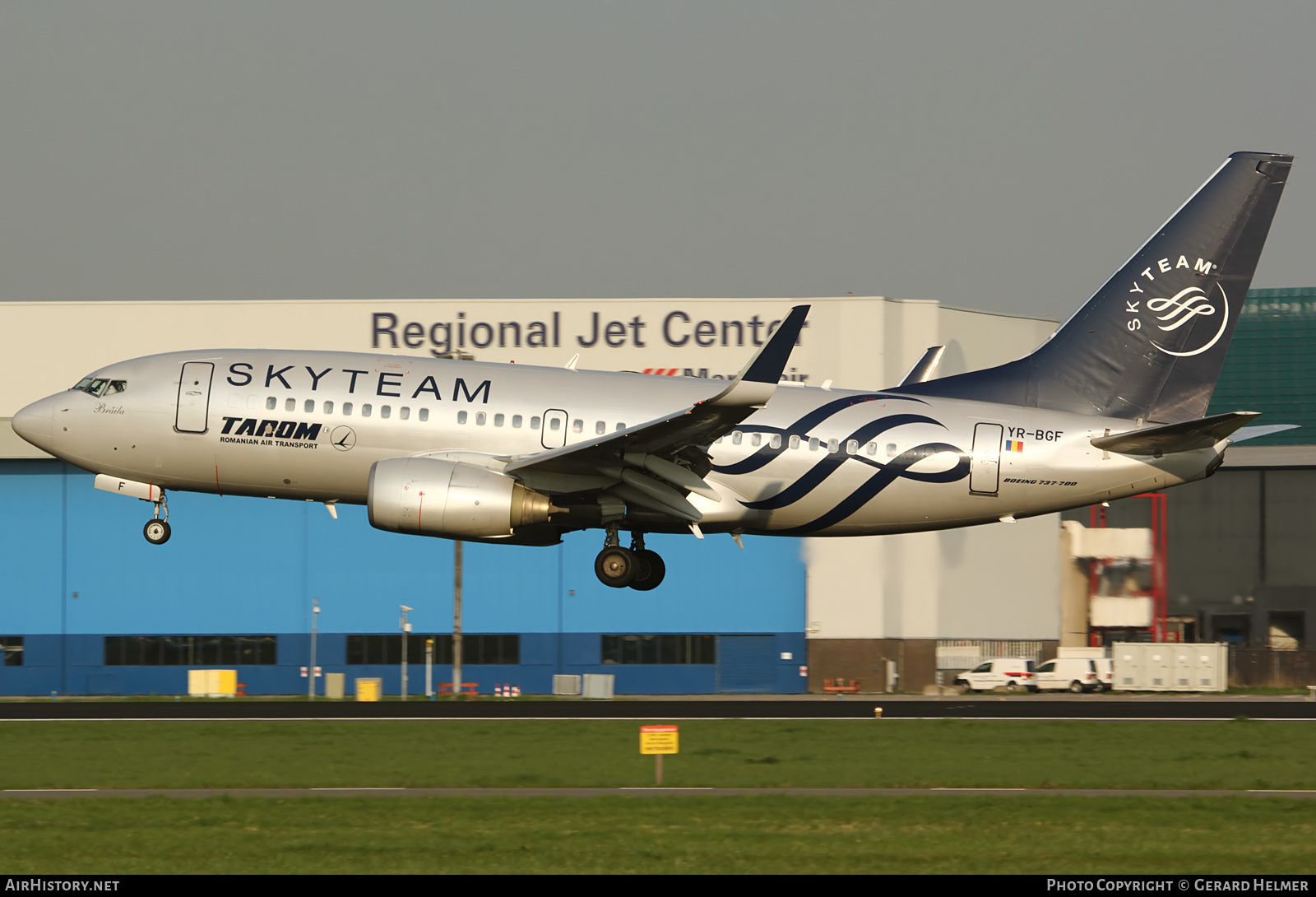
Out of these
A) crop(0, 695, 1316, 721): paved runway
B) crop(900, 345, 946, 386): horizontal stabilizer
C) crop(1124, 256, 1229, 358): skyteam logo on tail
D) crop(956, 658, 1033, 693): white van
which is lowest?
crop(956, 658, 1033, 693): white van

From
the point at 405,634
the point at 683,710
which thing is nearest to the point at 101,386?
the point at 683,710

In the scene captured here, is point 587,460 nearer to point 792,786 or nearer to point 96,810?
point 792,786

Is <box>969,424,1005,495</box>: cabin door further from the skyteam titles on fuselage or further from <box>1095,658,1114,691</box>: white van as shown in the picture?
<box>1095,658,1114,691</box>: white van

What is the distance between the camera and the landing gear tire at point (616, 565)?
1334 inches

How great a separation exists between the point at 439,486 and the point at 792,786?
963 cm

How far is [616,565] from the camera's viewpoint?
3388 centimetres

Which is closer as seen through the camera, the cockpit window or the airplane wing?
the airplane wing

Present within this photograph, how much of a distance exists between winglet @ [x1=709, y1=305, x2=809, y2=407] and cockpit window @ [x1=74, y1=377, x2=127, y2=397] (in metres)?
14.6

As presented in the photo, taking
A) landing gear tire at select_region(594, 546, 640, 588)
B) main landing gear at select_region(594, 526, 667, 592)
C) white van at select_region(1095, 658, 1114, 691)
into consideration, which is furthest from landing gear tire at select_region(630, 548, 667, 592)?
white van at select_region(1095, 658, 1114, 691)

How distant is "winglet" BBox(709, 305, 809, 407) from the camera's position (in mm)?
28109

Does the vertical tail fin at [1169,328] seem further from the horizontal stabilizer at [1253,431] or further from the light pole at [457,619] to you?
the light pole at [457,619]

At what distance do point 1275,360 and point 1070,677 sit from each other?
7571 cm

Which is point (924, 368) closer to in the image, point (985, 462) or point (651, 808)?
point (985, 462)
